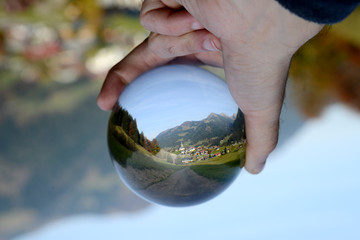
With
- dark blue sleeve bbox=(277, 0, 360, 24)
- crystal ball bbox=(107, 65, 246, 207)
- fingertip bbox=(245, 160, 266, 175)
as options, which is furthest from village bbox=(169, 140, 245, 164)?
dark blue sleeve bbox=(277, 0, 360, 24)

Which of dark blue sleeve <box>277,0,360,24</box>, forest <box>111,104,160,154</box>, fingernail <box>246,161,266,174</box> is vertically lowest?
fingernail <box>246,161,266,174</box>

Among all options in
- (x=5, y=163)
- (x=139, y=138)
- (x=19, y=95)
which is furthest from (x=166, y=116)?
(x=19, y=95)

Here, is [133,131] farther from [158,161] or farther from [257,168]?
[257,168]

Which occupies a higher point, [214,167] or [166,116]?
[166,116]

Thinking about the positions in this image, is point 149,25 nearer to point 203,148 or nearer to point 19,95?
point 203,148

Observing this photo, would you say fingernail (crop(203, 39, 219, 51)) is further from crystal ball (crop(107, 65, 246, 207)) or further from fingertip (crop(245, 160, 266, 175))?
fingertip (crop(245, 160, 266, 175))

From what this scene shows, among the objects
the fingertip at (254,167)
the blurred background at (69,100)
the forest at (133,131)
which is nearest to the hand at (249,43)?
the fingertip at (254,167)

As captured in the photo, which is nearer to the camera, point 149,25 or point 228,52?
point 228,52
